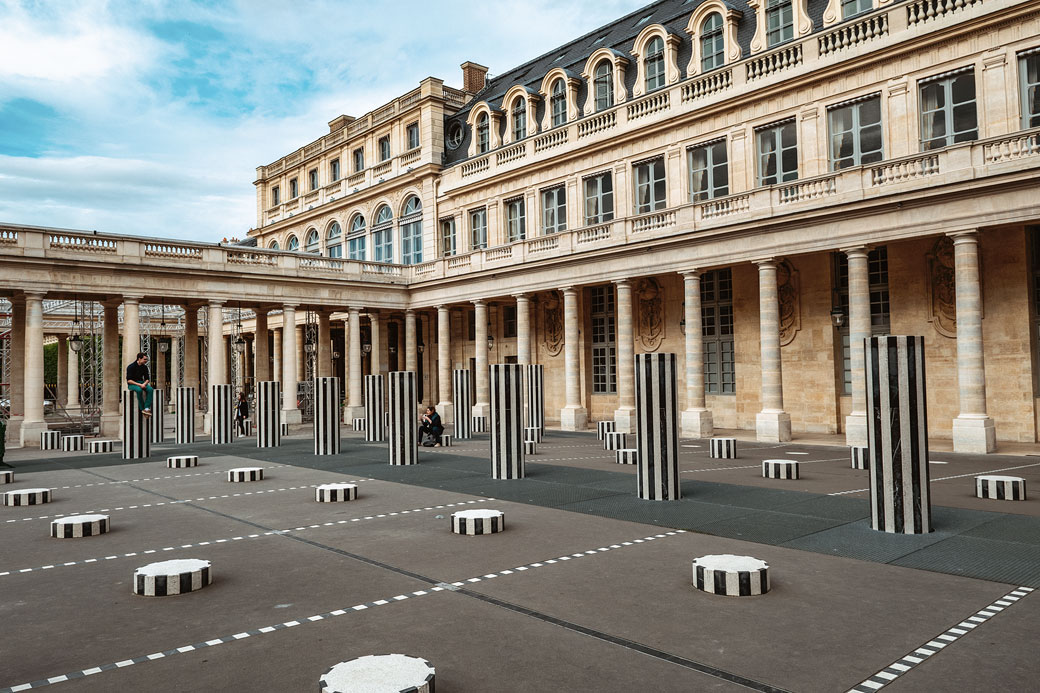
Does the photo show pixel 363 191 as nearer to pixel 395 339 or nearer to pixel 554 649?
pixel 395 339

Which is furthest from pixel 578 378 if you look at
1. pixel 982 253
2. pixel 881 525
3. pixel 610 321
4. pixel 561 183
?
pixel 881 525

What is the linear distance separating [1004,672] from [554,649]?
286cm

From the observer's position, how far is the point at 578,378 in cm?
2869

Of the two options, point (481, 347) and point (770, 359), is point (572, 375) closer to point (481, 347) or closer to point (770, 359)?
point (481, 347)

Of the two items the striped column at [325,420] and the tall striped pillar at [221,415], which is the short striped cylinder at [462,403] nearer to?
the striped column at [325,420]

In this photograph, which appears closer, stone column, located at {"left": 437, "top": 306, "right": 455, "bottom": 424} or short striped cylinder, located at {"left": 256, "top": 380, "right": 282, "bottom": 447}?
short striped cylinder, located at {"left": 256, "top": 380, "right": 282, "bottom": 447}

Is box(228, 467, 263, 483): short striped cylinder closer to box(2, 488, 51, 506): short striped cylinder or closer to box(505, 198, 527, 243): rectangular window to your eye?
box(2, 488, 51, 506): short striped cylinder

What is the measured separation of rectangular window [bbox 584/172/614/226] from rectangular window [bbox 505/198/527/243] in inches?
146

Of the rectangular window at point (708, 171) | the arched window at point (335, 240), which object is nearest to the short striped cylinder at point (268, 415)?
the rectangular window at point (708, 171)

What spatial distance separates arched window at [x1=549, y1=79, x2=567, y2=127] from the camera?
31047mm

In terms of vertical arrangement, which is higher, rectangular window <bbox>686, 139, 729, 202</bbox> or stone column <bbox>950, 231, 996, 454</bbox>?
rectangular window <bbox>686, 139, 729, 202</bbox>

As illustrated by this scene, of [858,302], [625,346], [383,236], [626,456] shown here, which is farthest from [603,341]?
[626,456]

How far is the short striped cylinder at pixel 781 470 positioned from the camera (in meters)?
13.4

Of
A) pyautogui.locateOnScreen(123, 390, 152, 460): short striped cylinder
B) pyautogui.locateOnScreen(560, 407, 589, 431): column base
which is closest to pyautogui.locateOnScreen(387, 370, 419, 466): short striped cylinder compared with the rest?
pyautogui.locateOnScreen(123, 390, 152, 460): short striped cylinder
